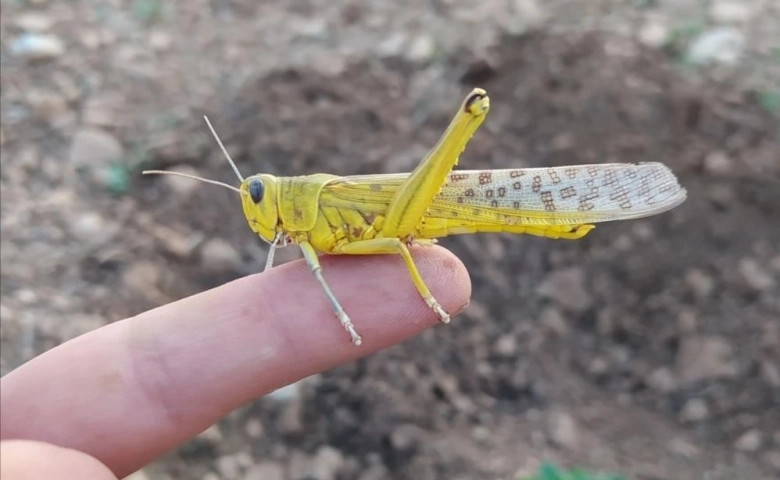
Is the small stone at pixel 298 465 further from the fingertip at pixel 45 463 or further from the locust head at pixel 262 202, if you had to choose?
the fingertip at pixel 45 463

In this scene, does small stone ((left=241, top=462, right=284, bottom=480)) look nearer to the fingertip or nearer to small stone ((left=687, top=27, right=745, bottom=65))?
the fingertip

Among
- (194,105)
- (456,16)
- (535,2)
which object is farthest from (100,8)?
(535,2)

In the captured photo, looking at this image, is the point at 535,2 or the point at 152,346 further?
the point at 535,2

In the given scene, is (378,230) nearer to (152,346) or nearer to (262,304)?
(262,304)

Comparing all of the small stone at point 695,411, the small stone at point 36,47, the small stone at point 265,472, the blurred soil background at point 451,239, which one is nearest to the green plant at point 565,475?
the blurred soil background at point 451,239

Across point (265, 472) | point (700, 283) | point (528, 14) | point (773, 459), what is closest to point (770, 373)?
point (773, 459)

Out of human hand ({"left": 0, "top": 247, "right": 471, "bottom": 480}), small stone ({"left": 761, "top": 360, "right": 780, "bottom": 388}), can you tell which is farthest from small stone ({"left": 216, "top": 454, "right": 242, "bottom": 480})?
small stone ({"left": 761, "top": 360, "right": 780, "bottom": 388})
